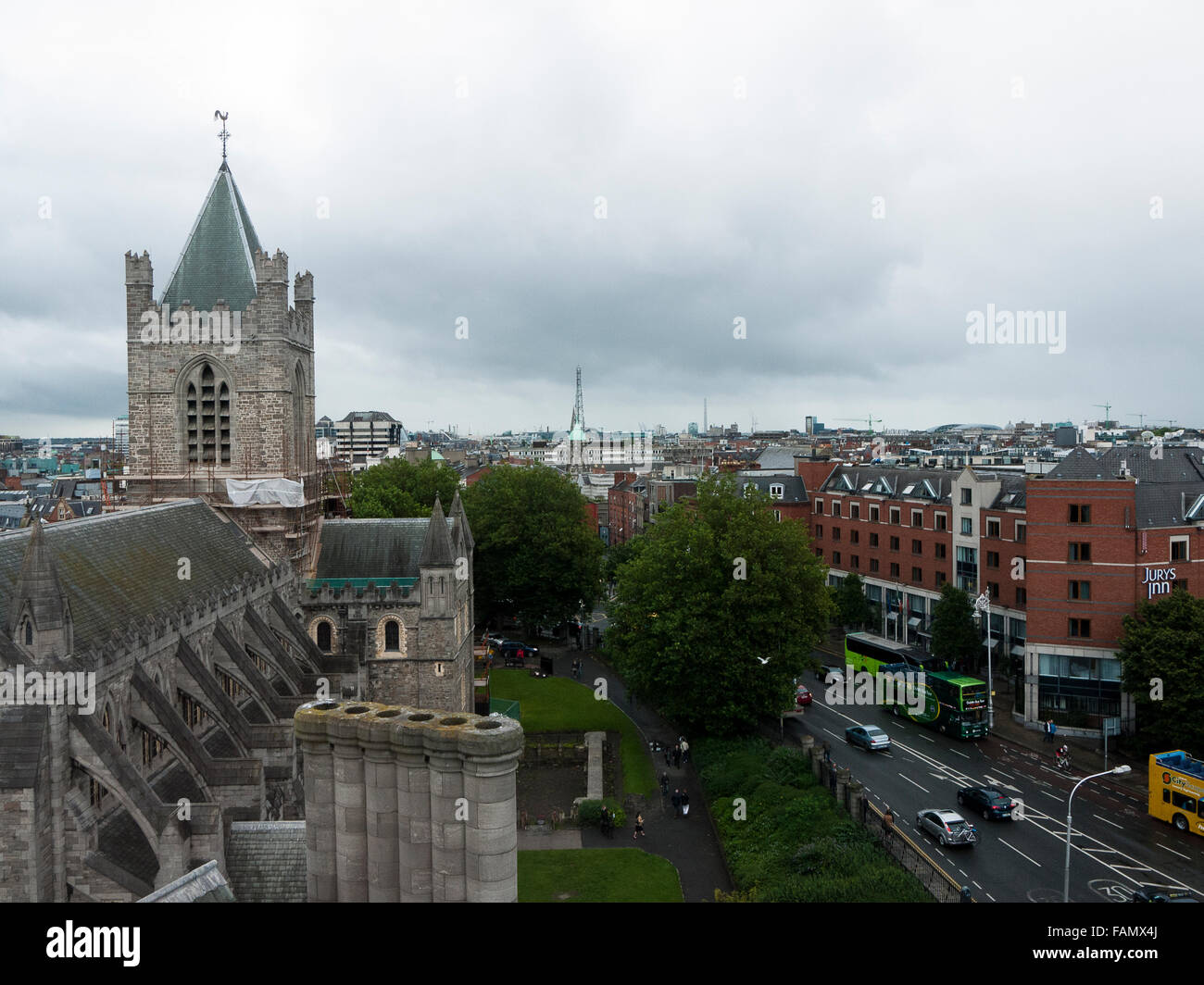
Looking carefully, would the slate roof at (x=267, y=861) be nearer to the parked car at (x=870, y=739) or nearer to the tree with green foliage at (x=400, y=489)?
the parked car at (x=870, y=739)

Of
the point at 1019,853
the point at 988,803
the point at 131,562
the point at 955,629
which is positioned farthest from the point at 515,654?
the point at 1019,853

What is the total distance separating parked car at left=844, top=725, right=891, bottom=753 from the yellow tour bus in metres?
12.0

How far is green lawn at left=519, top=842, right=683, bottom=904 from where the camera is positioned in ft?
99.5

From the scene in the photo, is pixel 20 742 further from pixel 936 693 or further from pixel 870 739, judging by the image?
pixel 936 693

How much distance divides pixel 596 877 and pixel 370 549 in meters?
21.2

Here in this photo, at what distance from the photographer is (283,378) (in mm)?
41469

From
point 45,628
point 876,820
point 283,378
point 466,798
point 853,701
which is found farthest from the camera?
point 853,701

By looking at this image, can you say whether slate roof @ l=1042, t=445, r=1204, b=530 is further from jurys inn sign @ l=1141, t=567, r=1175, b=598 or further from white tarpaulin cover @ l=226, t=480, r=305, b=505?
white tarpaulin cover @ l=226, t=480, r=305, b=505

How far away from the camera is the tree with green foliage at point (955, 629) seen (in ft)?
192

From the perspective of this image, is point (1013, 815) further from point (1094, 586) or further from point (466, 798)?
point (466, 798)

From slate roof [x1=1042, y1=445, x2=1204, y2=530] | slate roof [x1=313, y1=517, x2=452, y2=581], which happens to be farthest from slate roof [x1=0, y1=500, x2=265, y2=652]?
slate roof [x1=1042, y1=445, x2=1204, y2=530]

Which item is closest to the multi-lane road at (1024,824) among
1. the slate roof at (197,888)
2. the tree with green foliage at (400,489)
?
the slate roof at (197,888)
